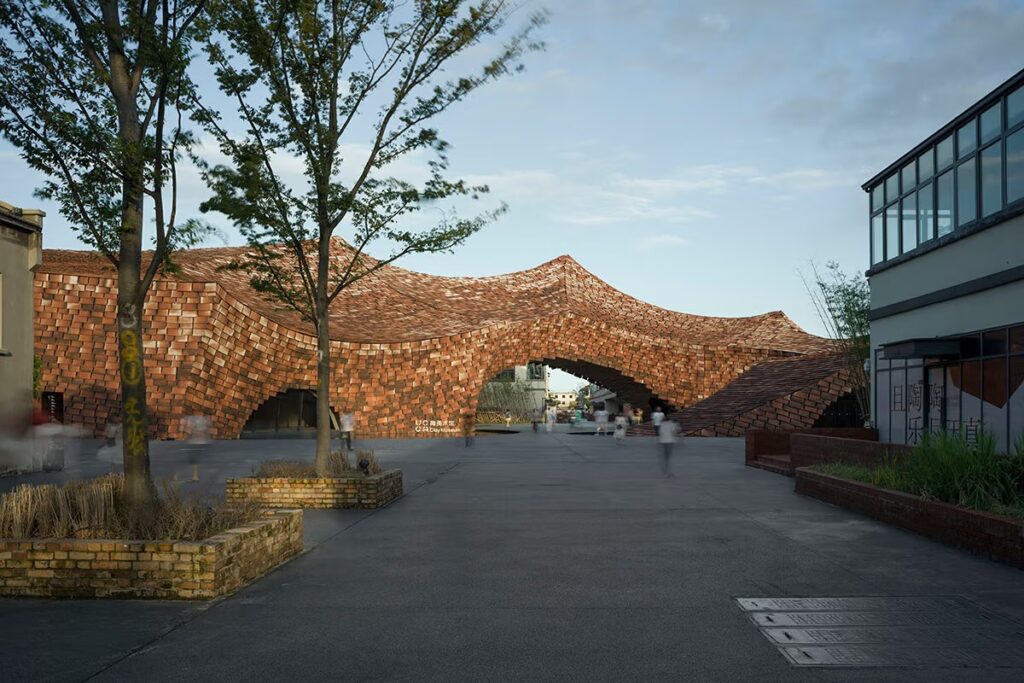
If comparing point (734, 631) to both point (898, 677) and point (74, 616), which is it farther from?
point (74, 616)

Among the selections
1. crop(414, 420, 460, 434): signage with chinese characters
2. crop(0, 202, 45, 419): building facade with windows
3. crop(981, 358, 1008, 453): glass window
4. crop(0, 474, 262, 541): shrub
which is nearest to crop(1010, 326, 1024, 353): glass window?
crop(981, 358, 1008, 453): glass window

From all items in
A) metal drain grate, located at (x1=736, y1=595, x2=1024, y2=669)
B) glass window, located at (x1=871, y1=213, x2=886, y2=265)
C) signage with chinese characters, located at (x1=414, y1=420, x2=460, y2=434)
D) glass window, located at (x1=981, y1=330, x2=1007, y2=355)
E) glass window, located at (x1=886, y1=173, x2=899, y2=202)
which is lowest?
signage with chinese characters, located at (x1=414, y1=420, x2=460, y2=434)

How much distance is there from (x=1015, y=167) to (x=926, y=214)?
4063mm

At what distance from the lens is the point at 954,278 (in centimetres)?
1956

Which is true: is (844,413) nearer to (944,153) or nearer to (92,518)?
(944,153)

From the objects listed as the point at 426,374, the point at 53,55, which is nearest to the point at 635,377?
the point at 426,374

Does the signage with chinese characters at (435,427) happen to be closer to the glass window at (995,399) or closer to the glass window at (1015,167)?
the glass window at (995,399)

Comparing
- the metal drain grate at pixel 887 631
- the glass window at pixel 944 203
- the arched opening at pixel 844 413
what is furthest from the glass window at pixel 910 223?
the arched opening at pixel 844 413

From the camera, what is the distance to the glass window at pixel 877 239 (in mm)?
23750

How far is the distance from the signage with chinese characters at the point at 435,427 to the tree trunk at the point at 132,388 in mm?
34275

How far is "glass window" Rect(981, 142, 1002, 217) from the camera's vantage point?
1773cm

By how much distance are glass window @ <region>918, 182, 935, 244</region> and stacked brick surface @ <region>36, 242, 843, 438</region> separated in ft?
58.7

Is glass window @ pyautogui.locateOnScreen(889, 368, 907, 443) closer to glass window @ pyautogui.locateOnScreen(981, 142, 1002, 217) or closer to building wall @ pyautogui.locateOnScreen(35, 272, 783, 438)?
glass window @ pyautogui.locateOnScreen(981, 142, 1002, 217)

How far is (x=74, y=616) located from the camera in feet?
21.3
